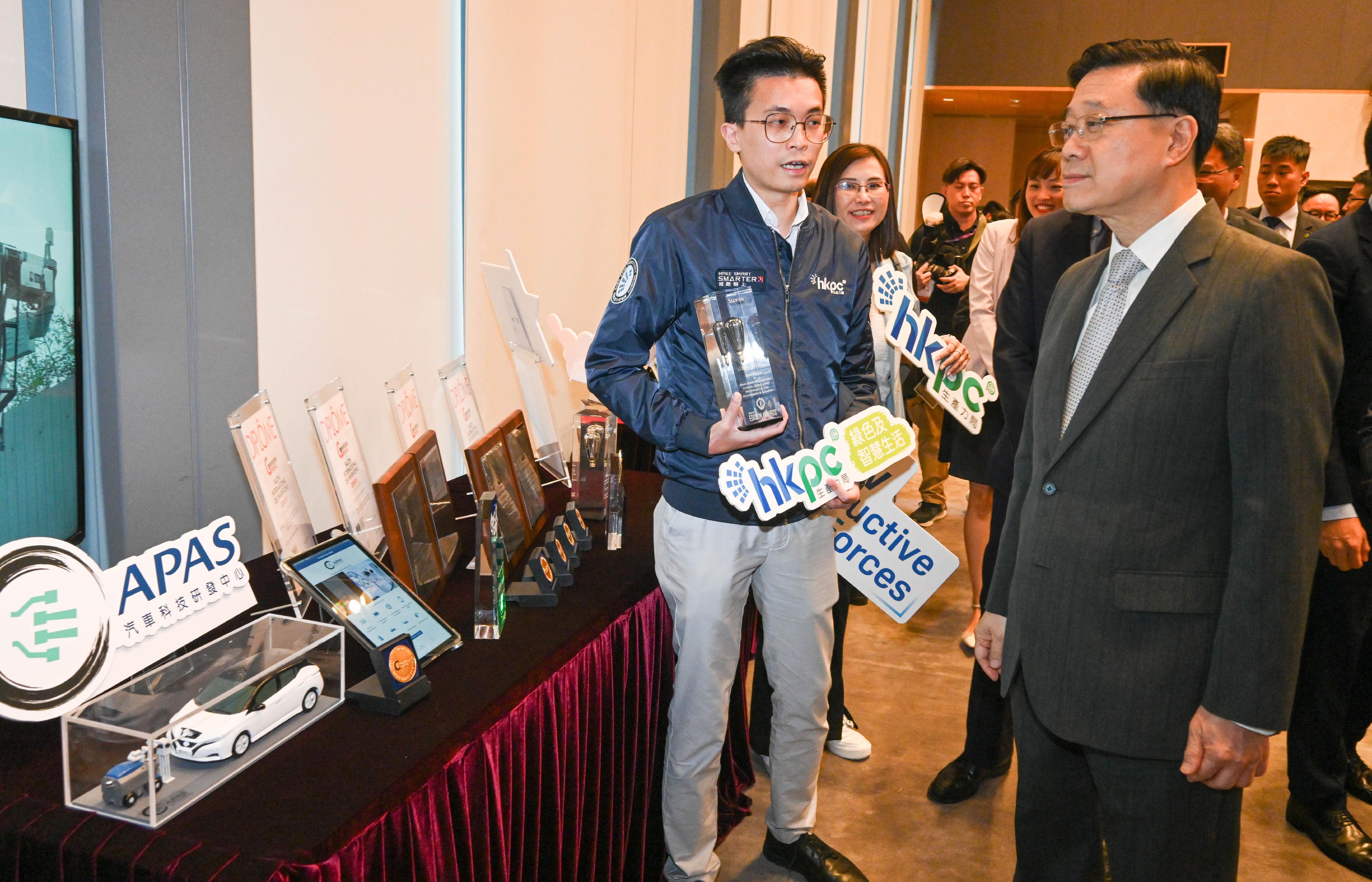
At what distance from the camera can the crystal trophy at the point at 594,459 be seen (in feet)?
7.18

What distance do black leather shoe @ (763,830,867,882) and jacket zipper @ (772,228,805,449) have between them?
0.85 meters

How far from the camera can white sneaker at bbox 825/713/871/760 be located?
263cm

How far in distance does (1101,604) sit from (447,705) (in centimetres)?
84

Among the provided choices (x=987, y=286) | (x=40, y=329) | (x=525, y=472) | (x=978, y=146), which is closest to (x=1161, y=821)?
(x=525, y=472)

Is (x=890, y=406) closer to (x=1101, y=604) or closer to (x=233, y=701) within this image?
(x=1101, y=604)

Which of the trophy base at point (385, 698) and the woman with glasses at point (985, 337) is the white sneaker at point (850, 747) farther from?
the trophy base at point (385, 698)

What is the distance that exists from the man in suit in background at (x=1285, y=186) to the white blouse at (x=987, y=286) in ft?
5.03

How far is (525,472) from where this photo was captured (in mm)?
2107

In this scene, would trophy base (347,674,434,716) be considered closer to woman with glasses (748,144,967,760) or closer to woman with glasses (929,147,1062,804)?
woman with glasses (748,144,967,760)

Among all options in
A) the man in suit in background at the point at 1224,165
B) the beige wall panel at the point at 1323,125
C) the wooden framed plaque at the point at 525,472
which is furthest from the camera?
the beige wall panel at the point at 1323,125

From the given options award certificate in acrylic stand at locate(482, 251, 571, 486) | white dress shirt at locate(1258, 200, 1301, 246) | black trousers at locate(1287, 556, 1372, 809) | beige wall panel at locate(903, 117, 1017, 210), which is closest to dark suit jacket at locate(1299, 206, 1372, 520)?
black trousers at locate(1287, 556, 1372, 809)

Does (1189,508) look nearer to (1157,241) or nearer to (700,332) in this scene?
(1157,241)

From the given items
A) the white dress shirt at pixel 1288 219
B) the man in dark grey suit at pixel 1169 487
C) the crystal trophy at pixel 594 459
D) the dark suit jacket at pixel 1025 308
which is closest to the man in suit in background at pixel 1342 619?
the dark suit jacket at pixel 1025 308

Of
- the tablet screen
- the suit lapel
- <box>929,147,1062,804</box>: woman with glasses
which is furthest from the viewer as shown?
<box>929,147,1062,804</box>: woman with glasses
